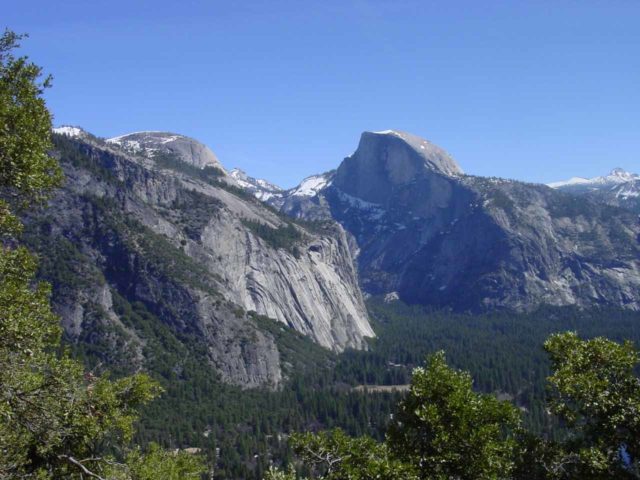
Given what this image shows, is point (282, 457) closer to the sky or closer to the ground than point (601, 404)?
closer to the ground

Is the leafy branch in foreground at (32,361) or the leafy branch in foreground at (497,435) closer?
the leafy branch in foreground at (32,361)

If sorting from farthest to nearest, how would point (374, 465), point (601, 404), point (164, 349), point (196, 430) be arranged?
1. point (164, 349)
2. point (196, 430)
3. point (601, 404)
4. point (374, 465)

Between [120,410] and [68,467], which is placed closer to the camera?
[68,467]

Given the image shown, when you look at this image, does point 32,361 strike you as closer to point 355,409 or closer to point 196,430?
point 196,430

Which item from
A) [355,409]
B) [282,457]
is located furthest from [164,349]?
[282,457]

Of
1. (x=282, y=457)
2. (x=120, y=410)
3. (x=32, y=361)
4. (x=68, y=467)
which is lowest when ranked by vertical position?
(x=282, y=457)

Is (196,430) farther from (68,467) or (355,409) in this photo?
(68,467)

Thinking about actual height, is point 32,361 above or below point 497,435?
above

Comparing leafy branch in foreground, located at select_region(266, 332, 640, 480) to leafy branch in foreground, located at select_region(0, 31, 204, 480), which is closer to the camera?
leafy branch in foreground, located at select_region(0, 31, 204, 480)

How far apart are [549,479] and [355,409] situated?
132075 mm

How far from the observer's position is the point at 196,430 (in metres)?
126

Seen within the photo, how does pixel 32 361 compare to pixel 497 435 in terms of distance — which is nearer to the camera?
pixel 32 361

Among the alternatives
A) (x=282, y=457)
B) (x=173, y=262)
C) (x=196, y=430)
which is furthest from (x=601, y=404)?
(x=173, y=262)

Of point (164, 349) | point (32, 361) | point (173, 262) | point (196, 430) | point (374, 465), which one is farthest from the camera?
point (173, 262)
